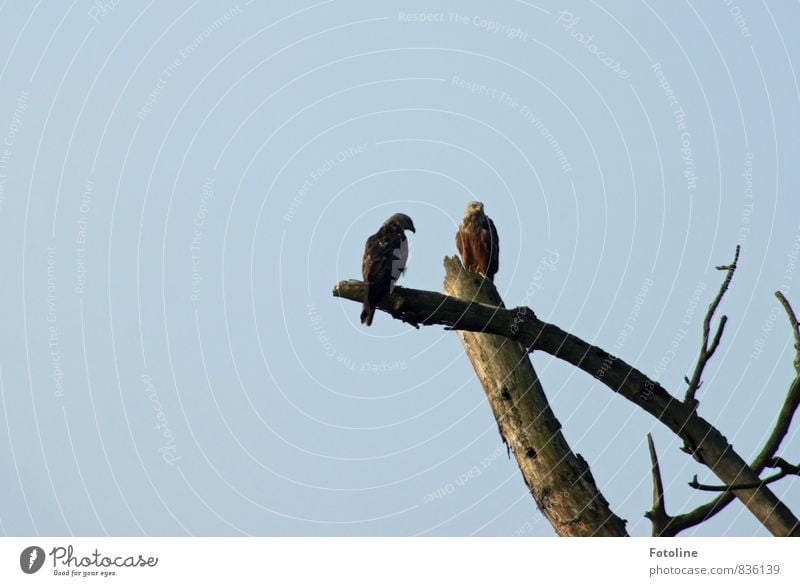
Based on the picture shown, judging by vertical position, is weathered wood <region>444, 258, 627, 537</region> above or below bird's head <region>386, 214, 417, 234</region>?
below

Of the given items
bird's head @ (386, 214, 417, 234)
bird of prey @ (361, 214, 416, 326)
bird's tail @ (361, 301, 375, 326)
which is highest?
bird's head @ (386, 214, 417, 234)

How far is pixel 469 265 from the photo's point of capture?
928 inches

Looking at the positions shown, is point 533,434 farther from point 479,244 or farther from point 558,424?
point 479,244

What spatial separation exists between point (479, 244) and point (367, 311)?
8.50m

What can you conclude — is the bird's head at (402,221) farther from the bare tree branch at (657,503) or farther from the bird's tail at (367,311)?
the bare tree branch at (657,503)

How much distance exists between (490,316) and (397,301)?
1.28m

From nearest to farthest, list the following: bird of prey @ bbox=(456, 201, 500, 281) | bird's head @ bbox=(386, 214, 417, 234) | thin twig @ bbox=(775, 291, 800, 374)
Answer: thin twig @ bbox=(775, 291, 800, 374)
bird's head @ bbox=(386, 214, 417, 234)
bird of prey @ bbox=(456, 201, 500, 281)

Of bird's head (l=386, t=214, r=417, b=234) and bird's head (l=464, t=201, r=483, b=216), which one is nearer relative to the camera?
bird's head (l=386, t=214, r=417, b=234)

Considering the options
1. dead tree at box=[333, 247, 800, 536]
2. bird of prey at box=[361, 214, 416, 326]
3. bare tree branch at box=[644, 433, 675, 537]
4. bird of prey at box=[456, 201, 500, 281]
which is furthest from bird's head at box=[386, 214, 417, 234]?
bare tree branch at box=[644, 433, 675, 537]

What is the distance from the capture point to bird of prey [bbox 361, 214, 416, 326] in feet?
48.8

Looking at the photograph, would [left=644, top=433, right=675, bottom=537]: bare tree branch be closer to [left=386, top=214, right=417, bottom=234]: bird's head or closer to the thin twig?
the thin twig

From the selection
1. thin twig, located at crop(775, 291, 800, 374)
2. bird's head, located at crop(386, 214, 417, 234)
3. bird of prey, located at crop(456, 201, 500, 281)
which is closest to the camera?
thin twig, located at crop(775, 291, 800, 374)
